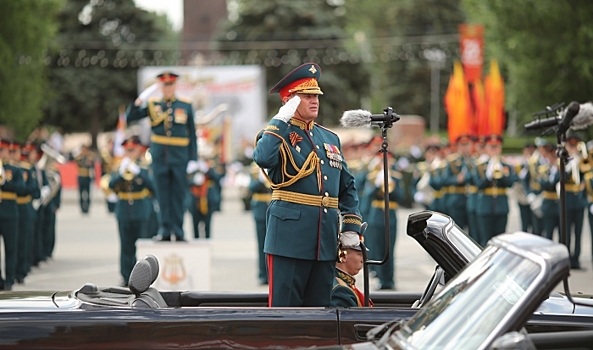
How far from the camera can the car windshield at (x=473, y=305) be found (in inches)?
123

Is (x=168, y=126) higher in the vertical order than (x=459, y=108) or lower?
lower

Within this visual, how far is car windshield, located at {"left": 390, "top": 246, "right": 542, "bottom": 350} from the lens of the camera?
312 cm

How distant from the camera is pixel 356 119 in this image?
5145 mm

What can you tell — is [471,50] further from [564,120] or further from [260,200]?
[564,120]

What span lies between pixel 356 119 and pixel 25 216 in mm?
8315

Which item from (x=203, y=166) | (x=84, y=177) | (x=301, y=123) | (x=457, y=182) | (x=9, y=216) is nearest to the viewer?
(x=301, y=123)

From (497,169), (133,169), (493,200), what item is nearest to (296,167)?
(133,169)

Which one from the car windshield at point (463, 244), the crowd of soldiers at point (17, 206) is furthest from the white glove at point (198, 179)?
the car windshield at point (463, 244)

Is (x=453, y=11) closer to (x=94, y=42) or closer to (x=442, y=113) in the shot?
(x=442, y=113)

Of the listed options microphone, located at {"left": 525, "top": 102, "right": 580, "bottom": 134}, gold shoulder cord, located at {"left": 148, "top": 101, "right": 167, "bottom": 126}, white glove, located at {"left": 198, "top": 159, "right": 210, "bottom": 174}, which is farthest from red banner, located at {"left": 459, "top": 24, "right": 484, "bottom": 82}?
microphone, located at {"left": 525, "top": 102, "right": 580, "bottom": 134}

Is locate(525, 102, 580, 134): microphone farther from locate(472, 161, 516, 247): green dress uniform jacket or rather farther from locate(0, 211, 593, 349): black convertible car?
locate(472, 161, 516, 247): green dress uniform jacket

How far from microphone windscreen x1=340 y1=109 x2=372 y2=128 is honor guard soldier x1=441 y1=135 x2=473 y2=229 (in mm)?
10692

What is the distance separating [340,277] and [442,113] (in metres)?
58.8

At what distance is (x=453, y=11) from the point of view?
203 ft
